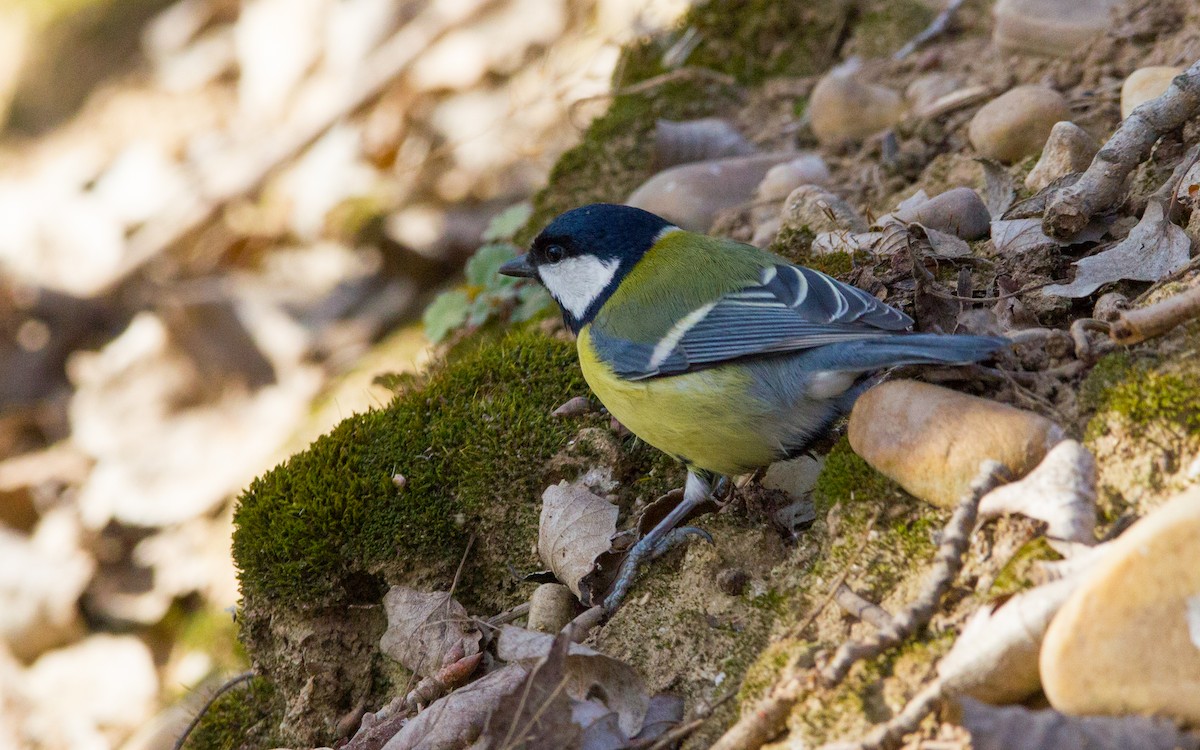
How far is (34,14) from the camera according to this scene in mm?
6285

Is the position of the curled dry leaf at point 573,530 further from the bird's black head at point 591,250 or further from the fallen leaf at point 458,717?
the bird's black head at point 591,250

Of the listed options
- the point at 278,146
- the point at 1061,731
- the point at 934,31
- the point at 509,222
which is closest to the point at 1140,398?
the point at 1061,731

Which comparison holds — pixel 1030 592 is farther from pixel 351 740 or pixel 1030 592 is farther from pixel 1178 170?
pixel 351 740

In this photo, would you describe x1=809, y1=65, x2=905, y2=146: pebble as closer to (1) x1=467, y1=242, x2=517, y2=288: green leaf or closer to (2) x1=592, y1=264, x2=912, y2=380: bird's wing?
(1) x1=467, y1=242, x2=517, y2=288: green leaf

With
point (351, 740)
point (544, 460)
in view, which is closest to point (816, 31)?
point (544, 460)

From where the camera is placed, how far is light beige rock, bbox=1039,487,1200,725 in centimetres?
121

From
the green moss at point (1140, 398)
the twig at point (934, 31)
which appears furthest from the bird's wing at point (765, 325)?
the twig at point (934, 31)

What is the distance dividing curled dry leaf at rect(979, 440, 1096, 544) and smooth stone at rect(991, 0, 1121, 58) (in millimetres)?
2113

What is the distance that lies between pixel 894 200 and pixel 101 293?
437 centimetres

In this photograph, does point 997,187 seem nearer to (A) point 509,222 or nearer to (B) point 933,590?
(B) point 933,590

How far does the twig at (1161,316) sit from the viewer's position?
1655 millimetres

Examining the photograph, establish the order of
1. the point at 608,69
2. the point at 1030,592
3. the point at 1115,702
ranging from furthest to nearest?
the point at 608,69, the point at 1030,592, the point at 1115,702

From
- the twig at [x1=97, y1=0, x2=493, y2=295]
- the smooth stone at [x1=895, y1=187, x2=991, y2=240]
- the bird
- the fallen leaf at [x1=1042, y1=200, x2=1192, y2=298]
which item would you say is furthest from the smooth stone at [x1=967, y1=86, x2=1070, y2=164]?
the twig at [x1=97, y1=0, x2=493, y2=295]

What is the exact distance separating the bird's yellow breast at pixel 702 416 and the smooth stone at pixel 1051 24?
190 centimetres
